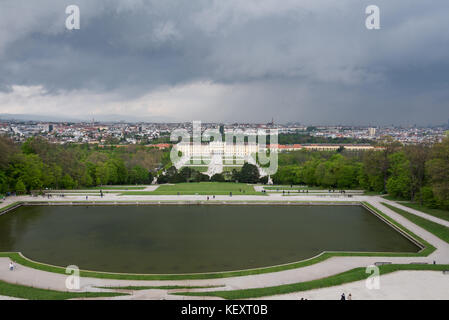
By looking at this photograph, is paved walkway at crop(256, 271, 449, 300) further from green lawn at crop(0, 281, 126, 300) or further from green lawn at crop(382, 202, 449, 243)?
green lawn at crop(382, 202, 449, 243)

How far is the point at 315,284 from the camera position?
12773 mm

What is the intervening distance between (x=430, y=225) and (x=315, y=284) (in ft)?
42.9

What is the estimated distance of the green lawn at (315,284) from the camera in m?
11.8

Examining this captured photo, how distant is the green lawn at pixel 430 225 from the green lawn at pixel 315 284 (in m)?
6.13

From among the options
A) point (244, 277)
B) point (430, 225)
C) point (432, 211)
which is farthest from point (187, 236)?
point (432, 211)

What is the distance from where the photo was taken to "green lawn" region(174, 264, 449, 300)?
466 inches

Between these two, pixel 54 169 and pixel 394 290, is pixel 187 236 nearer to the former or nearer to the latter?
pixel 394 290

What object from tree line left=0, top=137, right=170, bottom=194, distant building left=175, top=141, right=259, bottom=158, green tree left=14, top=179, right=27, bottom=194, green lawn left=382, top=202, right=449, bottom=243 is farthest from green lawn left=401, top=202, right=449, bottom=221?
distant building left=175, top=141, right=259, bottom=158

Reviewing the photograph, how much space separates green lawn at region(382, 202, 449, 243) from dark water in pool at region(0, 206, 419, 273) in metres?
1.93

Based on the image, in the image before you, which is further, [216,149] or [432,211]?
[216,149]

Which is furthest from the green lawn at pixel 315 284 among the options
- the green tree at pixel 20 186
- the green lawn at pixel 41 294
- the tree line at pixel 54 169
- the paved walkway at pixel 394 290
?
the tree line at pixel 54 169

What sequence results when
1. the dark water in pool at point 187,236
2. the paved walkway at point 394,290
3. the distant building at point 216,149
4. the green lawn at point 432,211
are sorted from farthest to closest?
the distant building at point 216,149, the green lawn at point 432,211, the dark water in pool at point 187,236, the paved walkway at point 394,290

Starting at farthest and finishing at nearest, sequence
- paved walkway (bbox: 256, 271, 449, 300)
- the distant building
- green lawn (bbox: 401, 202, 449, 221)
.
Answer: the distant building, green lawn (bbox: 401, 202, 449, 221), paved walkway (bbox: 256, 271, 449, 300)

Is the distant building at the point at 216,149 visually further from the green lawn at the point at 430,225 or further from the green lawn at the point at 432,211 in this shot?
the green lawn at the point at 430,225
